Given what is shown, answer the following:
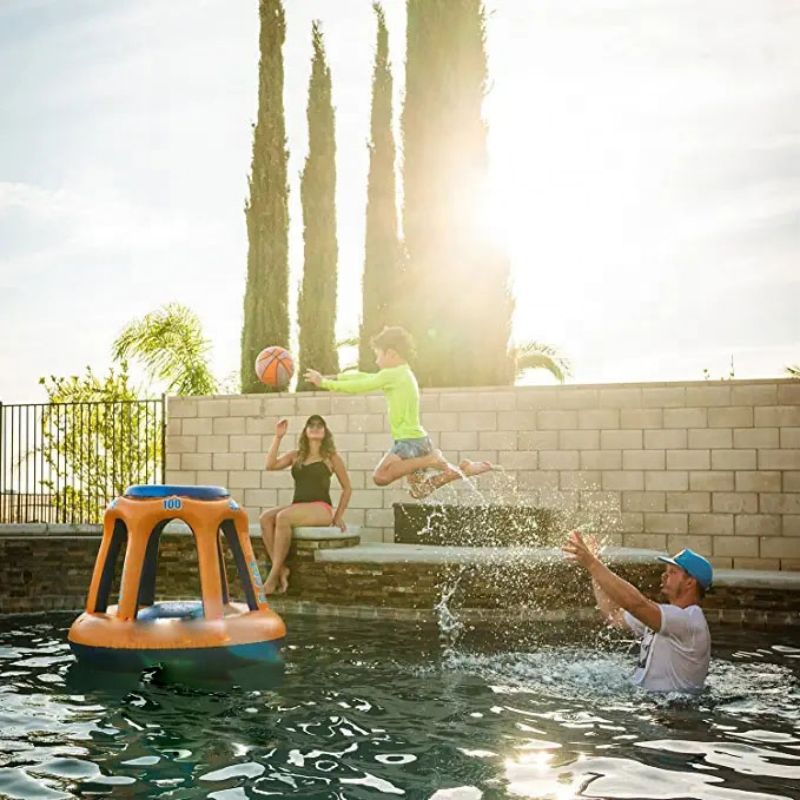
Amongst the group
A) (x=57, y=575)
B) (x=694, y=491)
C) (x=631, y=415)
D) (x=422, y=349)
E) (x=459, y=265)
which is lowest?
(x=57, y=575)

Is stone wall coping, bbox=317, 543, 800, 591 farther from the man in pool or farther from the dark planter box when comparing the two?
the man in pool

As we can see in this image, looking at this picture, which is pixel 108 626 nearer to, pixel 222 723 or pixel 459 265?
pixel 222 723

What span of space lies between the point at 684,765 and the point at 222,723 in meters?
2.68

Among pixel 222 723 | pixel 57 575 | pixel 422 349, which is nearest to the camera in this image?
pixel 222 723

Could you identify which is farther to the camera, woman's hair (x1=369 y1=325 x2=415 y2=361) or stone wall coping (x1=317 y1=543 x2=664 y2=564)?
stone wall coping (x1=317 y1=543 x2=664 y2=564)

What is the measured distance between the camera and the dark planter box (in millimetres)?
12445

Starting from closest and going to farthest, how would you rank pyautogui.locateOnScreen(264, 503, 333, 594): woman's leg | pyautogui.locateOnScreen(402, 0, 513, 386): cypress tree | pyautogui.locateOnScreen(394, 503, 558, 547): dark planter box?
pyautogui.locateOnScreen(264, 503, 333, 594): woman's leg < pyautogui.locateOnScreen(394, 503, 558, 547): dark planter box < pyautogui.locateOnScreen(402, 0, 513, 386): cypress tree

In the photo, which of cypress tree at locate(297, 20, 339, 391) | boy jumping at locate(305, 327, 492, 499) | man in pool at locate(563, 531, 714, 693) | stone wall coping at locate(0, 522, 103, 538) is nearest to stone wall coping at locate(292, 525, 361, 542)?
boy jumping at locate(305, 327, 492, 499)

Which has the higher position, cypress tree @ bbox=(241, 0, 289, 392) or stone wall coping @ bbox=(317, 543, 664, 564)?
cypress tree @ bbox=(241, 0, 289, 392)

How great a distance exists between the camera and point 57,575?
12812 mm

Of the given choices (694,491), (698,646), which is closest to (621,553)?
(694,491)

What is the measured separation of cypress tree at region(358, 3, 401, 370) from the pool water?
11300mm

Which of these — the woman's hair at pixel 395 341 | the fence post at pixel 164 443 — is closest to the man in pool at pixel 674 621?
the woman's hair at pixel 395 341

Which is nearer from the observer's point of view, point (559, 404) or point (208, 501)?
point (208, 501)
